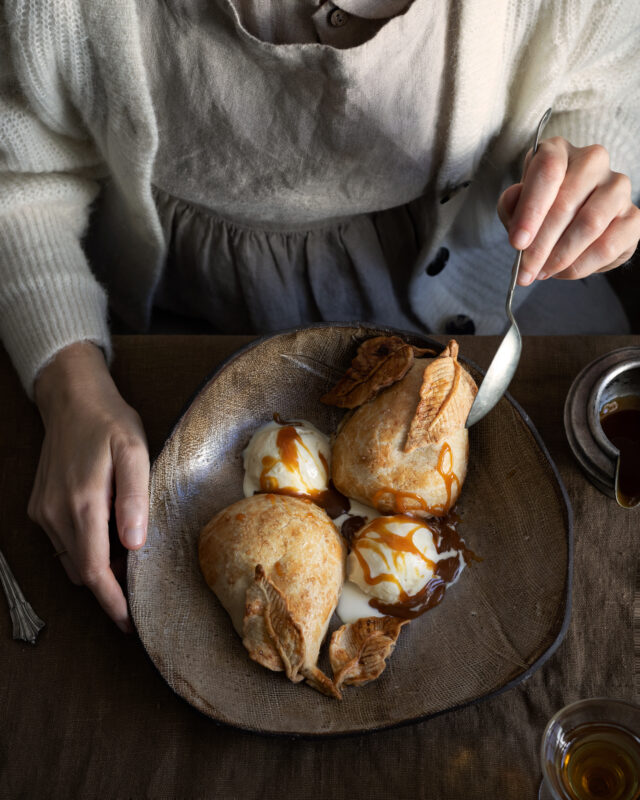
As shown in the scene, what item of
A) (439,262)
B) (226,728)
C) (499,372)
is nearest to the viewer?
(226,728)

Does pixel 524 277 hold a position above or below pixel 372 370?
above

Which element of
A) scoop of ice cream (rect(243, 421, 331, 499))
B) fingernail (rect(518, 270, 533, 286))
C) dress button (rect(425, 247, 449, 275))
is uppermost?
fingernail (rect(518, 270, 533, 286))

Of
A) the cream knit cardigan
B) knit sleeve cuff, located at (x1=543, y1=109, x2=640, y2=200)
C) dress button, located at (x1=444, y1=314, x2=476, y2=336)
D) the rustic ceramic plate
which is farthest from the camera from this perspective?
dress button, located at (x1=444, y1=314, x2=476, y2=336)

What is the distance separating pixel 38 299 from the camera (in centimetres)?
77

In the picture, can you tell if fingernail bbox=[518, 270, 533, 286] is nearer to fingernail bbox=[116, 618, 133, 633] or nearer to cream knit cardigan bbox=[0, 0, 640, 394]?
cream knit cardigan bbox=[0, 0, 640, 394]

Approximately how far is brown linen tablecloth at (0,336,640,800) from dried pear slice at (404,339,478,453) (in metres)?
0.18

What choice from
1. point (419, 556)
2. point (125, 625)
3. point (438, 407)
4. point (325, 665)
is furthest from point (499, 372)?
point (125, 625)

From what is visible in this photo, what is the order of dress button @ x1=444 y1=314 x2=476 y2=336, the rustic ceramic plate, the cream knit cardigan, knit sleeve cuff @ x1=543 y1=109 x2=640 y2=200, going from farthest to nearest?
dress button @ x1=444 y1=314 x2=476 y2=336, knit sleeve cuff @ x1=543 y1=109 x2=640 y2=200, the cream knit cardigan, the rustic ceramic plate

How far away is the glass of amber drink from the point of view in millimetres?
557

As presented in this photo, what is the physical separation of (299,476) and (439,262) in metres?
0.40

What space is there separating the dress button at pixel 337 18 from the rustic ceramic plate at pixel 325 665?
1.01 ft

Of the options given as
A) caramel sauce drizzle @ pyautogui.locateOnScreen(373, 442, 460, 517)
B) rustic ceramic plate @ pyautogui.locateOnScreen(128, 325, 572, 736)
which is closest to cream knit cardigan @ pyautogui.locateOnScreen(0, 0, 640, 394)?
rustic ceramic plate @ pyautogui.locateOnScreen(128, 325, 572, 736)

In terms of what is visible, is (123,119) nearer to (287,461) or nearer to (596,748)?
(287,461)

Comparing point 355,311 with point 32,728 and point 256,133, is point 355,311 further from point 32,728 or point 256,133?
point 32,728
